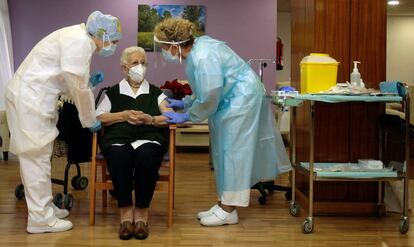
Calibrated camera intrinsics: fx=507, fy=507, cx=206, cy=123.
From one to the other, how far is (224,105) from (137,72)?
581mm

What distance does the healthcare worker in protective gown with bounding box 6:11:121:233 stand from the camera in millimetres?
2762

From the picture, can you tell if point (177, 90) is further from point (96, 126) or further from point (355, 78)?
point (355, 78)

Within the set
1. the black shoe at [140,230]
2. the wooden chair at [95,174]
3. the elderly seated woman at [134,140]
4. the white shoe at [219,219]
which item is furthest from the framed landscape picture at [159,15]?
the black shoe at [140,230]

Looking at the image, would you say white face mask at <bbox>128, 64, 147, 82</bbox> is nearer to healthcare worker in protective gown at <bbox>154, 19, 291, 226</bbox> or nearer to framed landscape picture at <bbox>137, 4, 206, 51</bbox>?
healthcare worker in protective gown at <bbox>154, 19, 291, 226</bbox>

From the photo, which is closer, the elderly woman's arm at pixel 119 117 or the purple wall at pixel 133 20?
the elderly woman's arm at pixel 119 117

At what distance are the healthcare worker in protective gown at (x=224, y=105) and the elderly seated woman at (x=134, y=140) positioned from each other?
16cm

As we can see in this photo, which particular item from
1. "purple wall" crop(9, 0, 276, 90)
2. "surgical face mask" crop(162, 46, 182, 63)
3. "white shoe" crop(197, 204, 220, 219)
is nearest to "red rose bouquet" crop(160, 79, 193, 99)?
"surgical face mask" crop(162, 46, 182, 63)

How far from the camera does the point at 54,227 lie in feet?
9.52

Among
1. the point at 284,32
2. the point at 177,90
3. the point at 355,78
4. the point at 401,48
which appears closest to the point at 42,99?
the point at 177,90

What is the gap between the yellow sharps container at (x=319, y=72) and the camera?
310cm

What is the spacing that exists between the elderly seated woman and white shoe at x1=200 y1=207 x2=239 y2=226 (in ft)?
1.30

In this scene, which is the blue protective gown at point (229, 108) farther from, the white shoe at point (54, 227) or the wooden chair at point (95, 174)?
the white shoe at point (54, 227)

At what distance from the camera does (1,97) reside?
21.7 ft

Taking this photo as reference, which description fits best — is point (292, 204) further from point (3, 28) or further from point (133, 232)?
point (3, 28)
